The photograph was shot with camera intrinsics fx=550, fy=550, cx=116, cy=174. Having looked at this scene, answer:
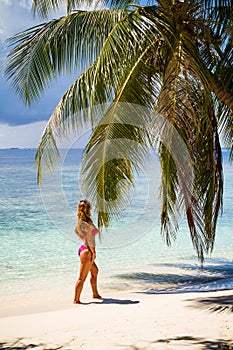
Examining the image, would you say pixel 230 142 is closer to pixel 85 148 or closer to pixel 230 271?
pixel 85 148

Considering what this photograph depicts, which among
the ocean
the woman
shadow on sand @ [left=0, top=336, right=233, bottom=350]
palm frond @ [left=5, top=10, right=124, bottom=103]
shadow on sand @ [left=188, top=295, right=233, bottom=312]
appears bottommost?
the ocean

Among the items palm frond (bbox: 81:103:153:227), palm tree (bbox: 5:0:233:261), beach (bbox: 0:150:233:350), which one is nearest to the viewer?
beach (bbox: 0:150:233:350)

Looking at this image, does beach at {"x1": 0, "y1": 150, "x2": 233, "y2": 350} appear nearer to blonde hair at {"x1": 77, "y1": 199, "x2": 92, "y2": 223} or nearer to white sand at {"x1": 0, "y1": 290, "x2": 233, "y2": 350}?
white sand at {"x1": 0, "y1": 290, "x2": 233, "y2": 350}

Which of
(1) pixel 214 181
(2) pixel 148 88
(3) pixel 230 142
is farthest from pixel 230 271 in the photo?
(2) pixel 148 88

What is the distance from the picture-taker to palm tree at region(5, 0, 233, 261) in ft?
17.9

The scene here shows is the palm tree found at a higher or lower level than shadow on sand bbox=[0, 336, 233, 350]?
higher

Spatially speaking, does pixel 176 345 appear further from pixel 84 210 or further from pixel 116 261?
pixel 116 261

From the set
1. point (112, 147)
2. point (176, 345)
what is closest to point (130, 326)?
point (176, 345)

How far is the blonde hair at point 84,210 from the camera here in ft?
21.4

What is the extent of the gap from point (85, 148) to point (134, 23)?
1.64m

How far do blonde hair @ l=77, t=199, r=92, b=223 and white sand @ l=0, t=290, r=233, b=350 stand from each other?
111cm

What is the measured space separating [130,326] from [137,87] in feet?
8.19

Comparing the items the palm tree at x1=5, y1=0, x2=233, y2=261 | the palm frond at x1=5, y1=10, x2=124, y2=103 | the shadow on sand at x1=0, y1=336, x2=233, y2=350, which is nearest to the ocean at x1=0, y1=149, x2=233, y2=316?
the palm tree at x1=5, y1=0, x2=233, y2=261

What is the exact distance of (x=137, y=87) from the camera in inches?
232
